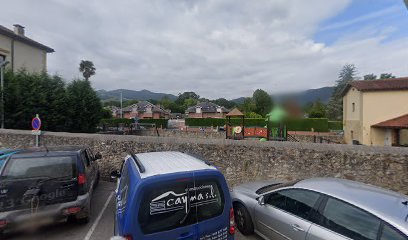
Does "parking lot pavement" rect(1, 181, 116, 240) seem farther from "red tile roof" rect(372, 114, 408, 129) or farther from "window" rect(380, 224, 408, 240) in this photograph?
"red tile roof" rect(372, 114, 408, 129)

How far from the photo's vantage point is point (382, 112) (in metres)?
18.7

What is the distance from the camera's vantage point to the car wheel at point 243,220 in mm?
4427

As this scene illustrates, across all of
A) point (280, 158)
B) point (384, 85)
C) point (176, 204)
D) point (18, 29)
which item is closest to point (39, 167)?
point (176, 204)

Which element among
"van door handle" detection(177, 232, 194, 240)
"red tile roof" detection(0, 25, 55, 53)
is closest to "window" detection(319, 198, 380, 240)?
"van door handle" detection(177, 232, 194, 240)

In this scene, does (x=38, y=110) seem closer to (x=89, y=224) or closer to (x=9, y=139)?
(x=9, y=139)

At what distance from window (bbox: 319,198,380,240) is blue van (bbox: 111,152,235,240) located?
136 centimetres

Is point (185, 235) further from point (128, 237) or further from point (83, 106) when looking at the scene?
point (83, 106)

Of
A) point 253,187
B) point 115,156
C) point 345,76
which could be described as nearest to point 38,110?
point 115,156

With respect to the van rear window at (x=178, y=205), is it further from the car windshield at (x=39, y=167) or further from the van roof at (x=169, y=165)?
the car windshield at (x=39, y=167)

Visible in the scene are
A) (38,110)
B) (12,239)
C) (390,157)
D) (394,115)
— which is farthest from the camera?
(394,115)

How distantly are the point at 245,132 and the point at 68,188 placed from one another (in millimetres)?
13332

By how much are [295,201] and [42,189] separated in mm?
4527

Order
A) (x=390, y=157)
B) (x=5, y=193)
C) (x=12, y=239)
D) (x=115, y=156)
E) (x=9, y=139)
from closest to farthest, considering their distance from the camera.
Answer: (x=5, y=193)
(x=12, y=239)
(x=390, y=157)
(x=115, y=156)
(x=9, y=139)

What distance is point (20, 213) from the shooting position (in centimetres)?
399
